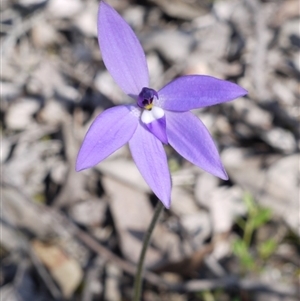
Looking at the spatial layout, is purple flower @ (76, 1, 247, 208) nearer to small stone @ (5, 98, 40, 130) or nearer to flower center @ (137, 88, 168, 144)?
flower center @ (137, 88, 168, 144)

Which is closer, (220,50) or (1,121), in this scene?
(1,121)

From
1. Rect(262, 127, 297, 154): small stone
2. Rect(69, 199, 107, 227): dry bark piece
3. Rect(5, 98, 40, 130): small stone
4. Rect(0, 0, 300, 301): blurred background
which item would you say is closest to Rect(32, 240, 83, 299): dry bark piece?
Rect(0, 0, 300, 301): blurred background

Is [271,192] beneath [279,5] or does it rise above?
beneath

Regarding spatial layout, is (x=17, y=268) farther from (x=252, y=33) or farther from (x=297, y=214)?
(x=252, y=33)

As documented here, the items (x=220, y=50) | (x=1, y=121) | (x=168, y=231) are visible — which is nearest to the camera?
(x=168, y=231)

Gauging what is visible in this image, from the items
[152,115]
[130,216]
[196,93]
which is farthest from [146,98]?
[130,216]

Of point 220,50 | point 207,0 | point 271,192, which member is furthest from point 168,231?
point 207,0

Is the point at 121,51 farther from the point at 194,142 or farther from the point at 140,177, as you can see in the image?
the point at 140,177
